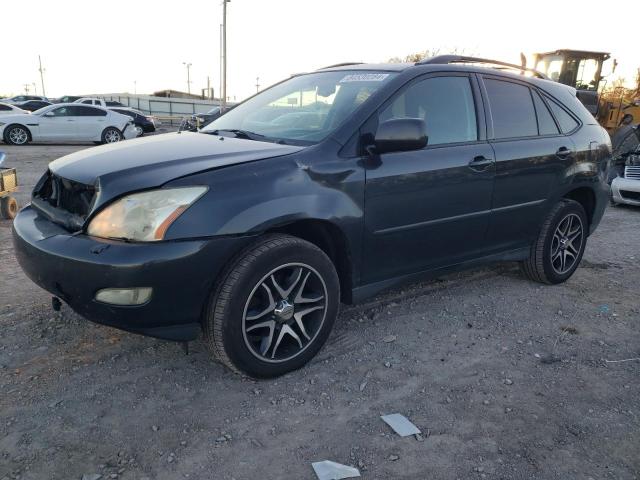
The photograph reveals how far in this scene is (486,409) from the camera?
8.88ft

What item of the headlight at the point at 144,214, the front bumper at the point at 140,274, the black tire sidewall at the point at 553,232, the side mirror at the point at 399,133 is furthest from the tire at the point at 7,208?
the black tire sidewall at the point at 553,232

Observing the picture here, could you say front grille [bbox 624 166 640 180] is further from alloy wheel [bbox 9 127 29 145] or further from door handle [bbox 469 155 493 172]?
alloy wheel [bbox 9 127 29 145]

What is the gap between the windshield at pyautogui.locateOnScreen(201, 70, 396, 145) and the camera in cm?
320

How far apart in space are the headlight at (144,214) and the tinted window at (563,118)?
3.20m

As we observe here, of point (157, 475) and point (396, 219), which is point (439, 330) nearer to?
point (396, 219)

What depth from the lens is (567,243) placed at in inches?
180

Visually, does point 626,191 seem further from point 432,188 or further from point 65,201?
point 65,201

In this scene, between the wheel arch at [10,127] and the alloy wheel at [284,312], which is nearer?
the alloy wheel at [284,312]

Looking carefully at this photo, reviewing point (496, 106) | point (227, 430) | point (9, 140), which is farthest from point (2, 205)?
point (9, 140)

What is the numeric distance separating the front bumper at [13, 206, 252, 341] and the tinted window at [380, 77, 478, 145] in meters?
1.49

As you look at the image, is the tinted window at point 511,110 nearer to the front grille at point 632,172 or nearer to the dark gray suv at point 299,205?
the dark gray suv at point 299,205

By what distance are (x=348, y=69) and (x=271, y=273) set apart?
5.80 feet

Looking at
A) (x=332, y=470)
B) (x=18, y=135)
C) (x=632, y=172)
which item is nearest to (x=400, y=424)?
(x=332, y=470)

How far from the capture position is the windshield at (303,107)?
3197 millimetres
